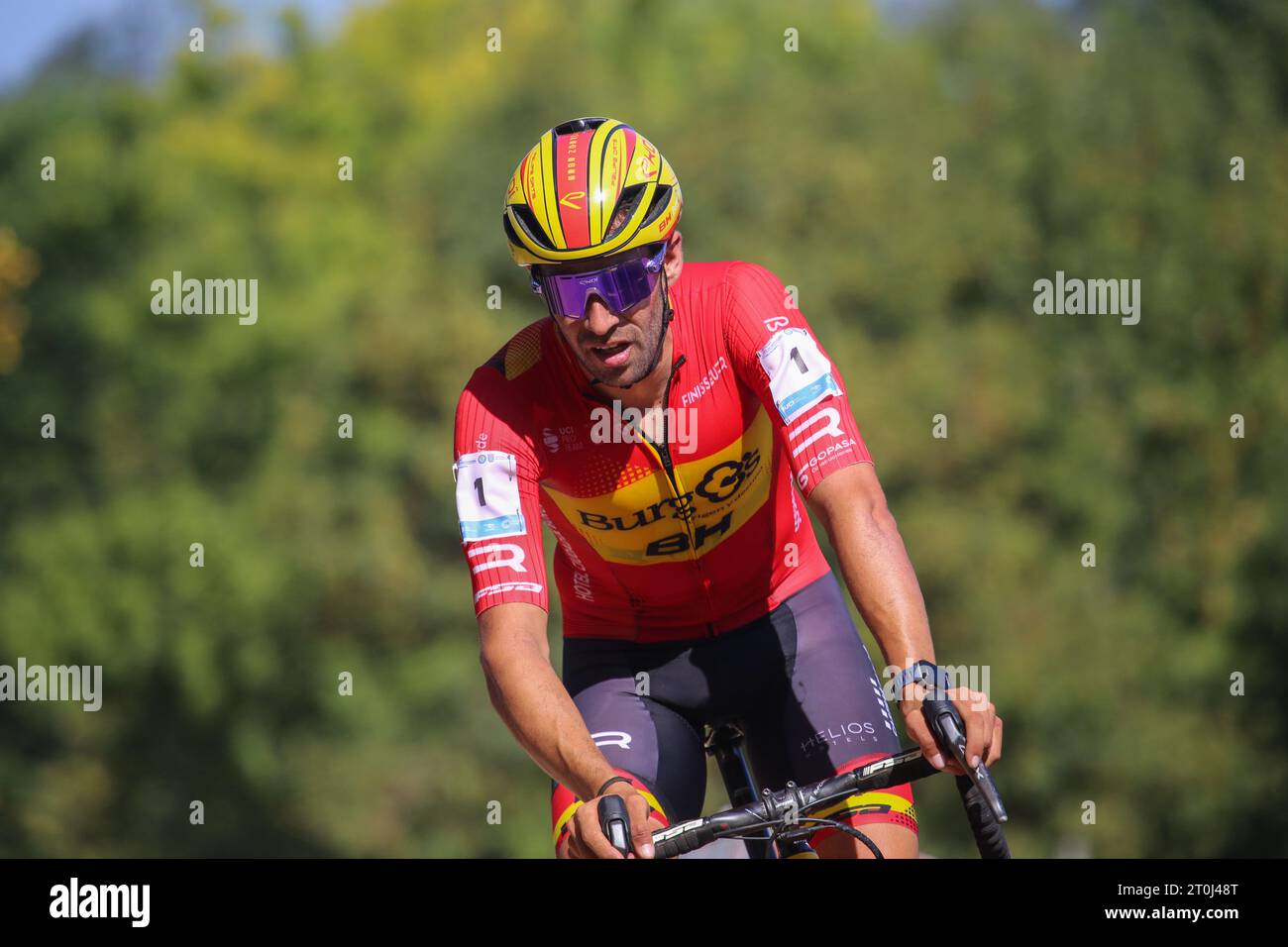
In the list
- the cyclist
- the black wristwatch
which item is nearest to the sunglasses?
the cyclist

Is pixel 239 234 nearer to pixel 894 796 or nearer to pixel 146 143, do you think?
pixel 146 143

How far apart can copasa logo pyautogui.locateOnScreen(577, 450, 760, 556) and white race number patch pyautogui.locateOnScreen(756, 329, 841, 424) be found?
0.60 m

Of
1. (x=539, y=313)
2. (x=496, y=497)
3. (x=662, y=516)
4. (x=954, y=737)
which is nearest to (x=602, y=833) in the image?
(x=954, y=737)

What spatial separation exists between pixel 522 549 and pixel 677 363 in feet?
3.29

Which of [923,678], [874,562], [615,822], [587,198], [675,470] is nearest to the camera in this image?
[615,822]

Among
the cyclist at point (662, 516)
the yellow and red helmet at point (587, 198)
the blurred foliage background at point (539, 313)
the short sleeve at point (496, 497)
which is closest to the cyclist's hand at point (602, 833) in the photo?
the cyclist at point (662, 516)

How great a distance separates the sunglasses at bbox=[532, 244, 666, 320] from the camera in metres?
Answer: 5.54

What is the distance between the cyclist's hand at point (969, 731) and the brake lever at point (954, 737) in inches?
0.6

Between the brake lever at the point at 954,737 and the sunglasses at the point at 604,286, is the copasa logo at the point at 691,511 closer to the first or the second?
the sunglasses at the point at 604,286

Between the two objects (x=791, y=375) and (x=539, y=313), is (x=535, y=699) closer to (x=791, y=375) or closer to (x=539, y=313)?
(x=791, y=375)

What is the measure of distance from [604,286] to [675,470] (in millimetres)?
884

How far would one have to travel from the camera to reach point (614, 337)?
563 centimetres

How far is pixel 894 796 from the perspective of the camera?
5605mm

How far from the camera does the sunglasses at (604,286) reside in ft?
18.2
